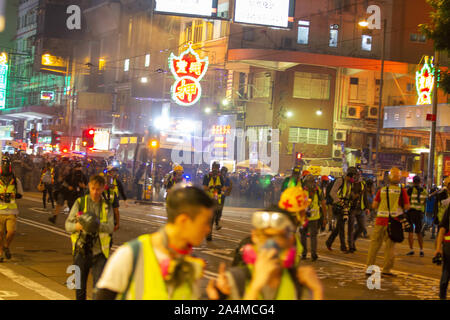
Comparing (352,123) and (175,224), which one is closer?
(175,224)

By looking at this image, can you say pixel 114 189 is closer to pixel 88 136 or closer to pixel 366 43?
pixel 88 136

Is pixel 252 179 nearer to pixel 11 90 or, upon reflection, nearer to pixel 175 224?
pixel 175 224

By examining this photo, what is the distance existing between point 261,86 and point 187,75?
25.1 ft

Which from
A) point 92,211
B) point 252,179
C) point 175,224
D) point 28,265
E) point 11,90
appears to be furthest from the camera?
point 11,90

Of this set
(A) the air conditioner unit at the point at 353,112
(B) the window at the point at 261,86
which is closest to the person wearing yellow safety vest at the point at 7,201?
(B) the window at the point at 261,86

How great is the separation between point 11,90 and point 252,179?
199 ft

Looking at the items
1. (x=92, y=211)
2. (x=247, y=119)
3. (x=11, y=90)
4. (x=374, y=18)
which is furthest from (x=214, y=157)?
(x=11, y=90)

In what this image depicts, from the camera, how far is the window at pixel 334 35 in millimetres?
46875

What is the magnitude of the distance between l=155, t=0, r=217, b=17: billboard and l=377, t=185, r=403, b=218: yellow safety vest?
18.4 m

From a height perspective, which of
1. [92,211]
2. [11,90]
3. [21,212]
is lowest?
[21,212]

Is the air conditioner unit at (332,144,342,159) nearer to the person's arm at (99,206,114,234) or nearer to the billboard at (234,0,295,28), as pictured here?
the billboard at (234,0,295,28)

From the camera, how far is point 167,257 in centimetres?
337
